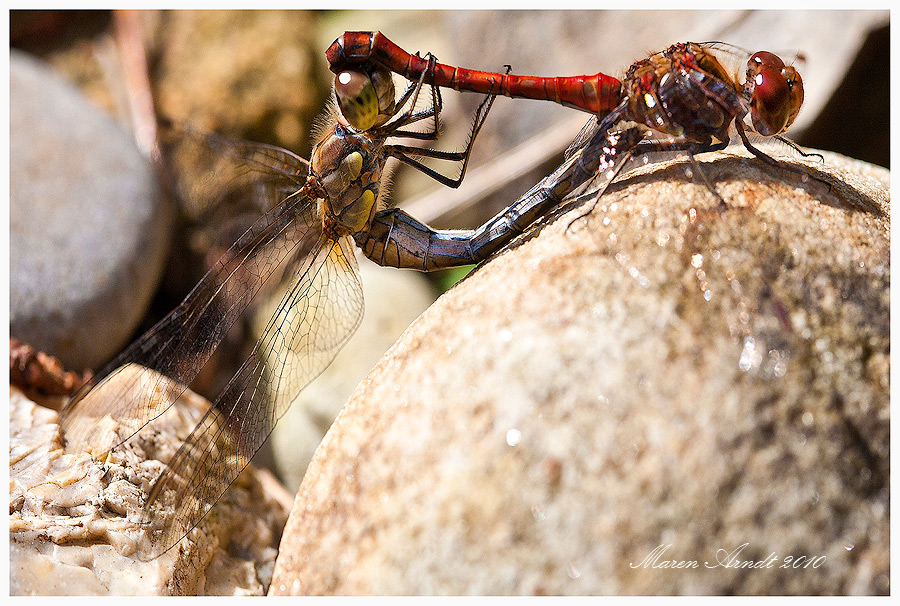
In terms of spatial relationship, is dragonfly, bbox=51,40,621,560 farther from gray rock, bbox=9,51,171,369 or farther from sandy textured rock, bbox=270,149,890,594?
gray rock, bbox=9,51,171,369

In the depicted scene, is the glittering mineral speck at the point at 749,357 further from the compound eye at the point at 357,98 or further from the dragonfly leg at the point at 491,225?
the compound eye at the point at 357,98

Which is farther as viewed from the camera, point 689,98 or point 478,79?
point 478,79

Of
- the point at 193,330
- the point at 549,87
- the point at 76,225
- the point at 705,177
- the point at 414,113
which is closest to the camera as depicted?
the point at 705,177

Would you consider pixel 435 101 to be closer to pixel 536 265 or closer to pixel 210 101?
A: pixel 536 265

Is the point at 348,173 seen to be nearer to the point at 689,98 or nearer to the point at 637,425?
the point at 689,98

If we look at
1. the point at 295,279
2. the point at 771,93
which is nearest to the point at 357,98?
the point at 295,279

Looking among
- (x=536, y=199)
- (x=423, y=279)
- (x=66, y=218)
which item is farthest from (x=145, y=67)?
(x=536, y=199)

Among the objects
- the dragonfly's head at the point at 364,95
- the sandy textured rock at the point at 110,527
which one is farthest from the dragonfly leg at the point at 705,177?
the sandy textured rock at the point at 110,527
